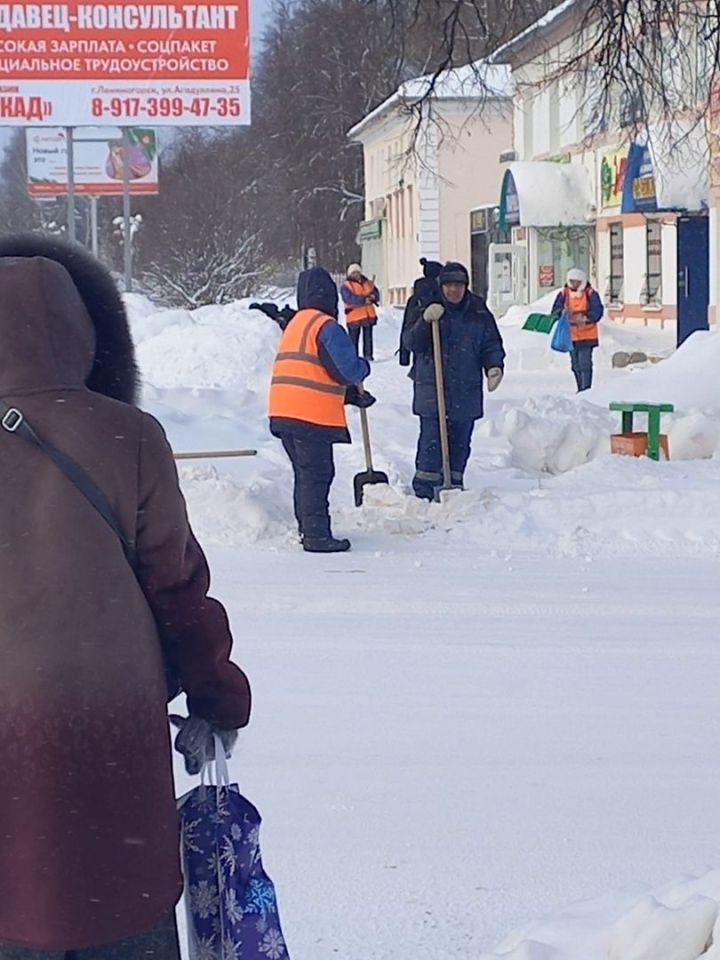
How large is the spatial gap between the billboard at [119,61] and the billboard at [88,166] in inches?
770

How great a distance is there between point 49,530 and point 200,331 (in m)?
20.3

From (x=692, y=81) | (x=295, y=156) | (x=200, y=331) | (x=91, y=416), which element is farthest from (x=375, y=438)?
(x=295, y=156)

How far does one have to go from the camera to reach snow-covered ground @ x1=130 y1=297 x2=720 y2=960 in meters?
4.14

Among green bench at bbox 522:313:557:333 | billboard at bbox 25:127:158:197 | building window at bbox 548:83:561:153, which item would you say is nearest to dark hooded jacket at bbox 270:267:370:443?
green bench at bbox 522:313:557:333

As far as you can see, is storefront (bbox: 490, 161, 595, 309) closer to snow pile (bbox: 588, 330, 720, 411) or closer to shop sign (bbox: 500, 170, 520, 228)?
shop sign (bbox: 500, 170, 520, 228)

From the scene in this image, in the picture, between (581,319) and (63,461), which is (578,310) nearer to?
(581,319)

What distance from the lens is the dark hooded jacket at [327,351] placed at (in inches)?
336

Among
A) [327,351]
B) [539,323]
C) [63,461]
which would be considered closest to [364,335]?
[539,323]

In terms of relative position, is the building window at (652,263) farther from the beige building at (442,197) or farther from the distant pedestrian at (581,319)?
the distant pedestrian at (581,319)

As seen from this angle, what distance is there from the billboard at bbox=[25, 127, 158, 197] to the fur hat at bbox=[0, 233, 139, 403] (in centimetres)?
3961

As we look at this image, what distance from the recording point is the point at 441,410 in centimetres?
1036

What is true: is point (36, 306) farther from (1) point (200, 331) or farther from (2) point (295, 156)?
(2) point (295, 156)

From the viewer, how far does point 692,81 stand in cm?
1595

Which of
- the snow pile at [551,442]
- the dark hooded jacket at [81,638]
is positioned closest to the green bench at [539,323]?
the snow pile at [551,442]
